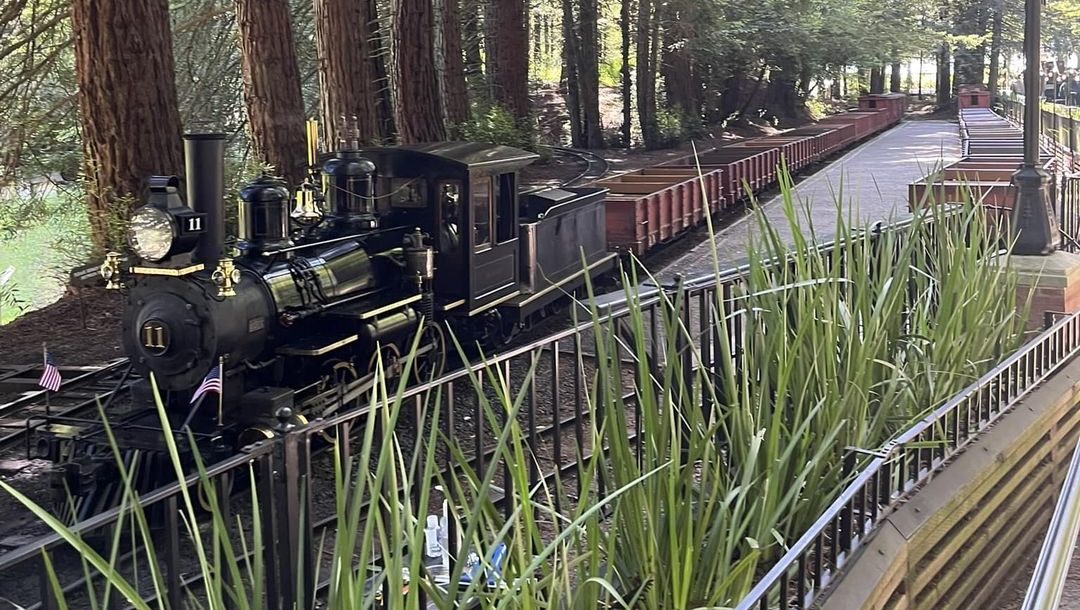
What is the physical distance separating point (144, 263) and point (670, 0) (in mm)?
22597

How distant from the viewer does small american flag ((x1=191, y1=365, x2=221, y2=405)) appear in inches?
269

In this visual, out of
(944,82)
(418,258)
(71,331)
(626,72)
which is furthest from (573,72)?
(944,82)

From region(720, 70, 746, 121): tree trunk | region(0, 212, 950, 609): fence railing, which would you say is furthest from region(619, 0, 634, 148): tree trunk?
region(0, 212, 950, 609): fence railing

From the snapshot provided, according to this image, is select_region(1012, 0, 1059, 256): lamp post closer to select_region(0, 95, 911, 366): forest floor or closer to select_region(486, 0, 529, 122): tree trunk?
select_region(0, 95, 911, 366): forest floor

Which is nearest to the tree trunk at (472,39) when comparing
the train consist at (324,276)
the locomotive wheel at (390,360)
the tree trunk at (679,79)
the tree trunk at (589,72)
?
the tree trunk at (589,72)

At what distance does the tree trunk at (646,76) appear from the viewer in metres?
28.6

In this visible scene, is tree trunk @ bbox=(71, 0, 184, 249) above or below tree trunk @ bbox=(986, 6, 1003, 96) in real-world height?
below

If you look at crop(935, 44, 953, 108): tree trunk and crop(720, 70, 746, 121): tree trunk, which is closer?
crop(720, 70, 746, 121): tree trunk

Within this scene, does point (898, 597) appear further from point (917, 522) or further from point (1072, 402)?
point (1072, 402)

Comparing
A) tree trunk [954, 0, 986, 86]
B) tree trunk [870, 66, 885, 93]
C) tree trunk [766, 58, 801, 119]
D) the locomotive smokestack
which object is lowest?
the locomotive smokestack

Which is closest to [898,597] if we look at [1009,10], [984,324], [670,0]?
[984,324]

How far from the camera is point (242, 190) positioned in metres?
7.61

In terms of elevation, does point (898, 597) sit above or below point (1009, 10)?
below

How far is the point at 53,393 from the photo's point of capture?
8547 millimetres
